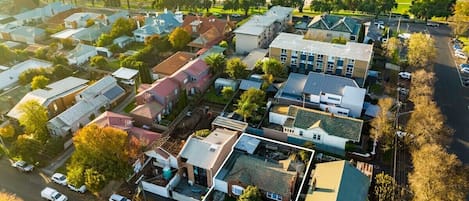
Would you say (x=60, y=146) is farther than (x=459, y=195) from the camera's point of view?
Yes

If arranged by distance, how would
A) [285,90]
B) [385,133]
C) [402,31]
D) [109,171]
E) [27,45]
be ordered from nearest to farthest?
[109,171]
[385,133]
[285,90]
[27,45]
[402,31]

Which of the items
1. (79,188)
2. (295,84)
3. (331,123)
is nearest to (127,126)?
(79,188)

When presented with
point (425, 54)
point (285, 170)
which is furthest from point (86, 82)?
point (425, 54)

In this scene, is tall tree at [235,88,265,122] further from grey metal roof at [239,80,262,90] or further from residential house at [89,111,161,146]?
residential house at [89,111,161,146]

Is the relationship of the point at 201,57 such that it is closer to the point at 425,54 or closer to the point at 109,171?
the point at 109,171

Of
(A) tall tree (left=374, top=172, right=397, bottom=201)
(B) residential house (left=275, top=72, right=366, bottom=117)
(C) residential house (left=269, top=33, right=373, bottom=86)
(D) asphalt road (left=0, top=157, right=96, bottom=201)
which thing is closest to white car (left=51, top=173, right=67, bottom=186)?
(D) asphalt road (left=0, top=157, right=96, bottom=201)

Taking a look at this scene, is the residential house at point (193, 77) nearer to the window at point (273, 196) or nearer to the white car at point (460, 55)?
the window at point (273, 196)
